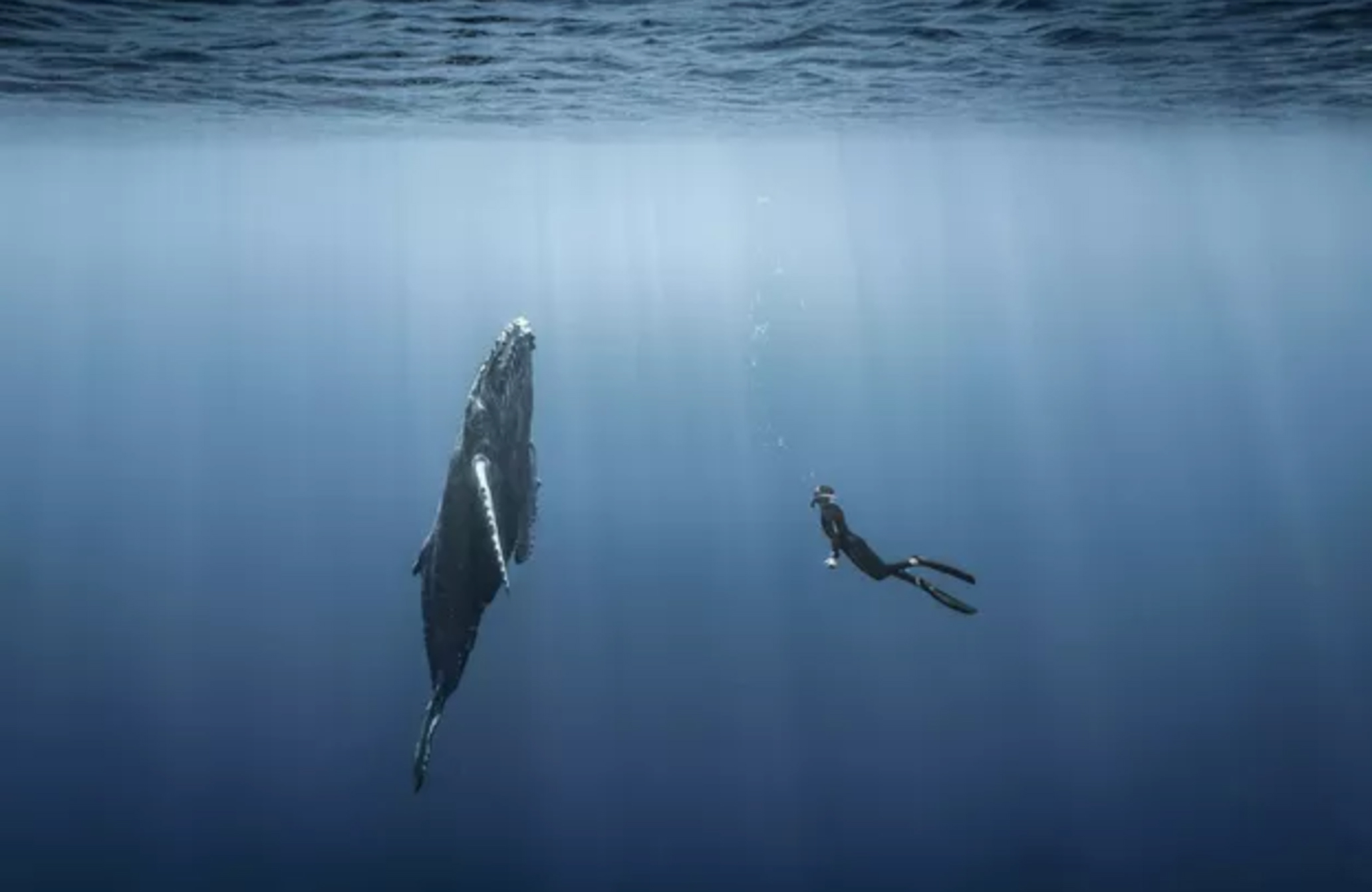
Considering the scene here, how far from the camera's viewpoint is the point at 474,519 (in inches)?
357

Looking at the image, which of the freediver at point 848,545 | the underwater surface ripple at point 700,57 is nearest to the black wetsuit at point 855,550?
the freediver at point 848,545

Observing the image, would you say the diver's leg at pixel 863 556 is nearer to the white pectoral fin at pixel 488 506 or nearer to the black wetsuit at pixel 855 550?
the black wetsuit at pixel 855 550

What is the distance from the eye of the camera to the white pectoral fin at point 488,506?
316 inches

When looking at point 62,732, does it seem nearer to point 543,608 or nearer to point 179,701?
point 179,701

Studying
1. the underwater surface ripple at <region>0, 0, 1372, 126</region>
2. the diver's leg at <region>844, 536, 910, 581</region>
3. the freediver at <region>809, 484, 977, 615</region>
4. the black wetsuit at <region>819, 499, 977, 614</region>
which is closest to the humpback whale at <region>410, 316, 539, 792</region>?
the freediver at <region>809, 484, 977, 615</region>

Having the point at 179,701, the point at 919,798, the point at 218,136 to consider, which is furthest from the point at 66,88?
the point at 919,798

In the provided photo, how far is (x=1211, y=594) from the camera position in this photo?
35969 millimetres

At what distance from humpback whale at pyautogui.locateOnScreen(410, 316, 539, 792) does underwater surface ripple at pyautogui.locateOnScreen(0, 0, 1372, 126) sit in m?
6.56

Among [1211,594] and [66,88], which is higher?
[66,88]

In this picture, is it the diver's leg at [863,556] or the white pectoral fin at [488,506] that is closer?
the white pectoral fin at [488,506]

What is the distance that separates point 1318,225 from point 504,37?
319 feet

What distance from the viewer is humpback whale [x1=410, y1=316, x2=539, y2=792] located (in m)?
9.08

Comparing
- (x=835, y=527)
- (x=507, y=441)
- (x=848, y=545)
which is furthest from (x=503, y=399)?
(x=848, y=545)

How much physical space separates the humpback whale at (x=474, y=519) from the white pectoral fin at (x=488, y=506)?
13 mm
